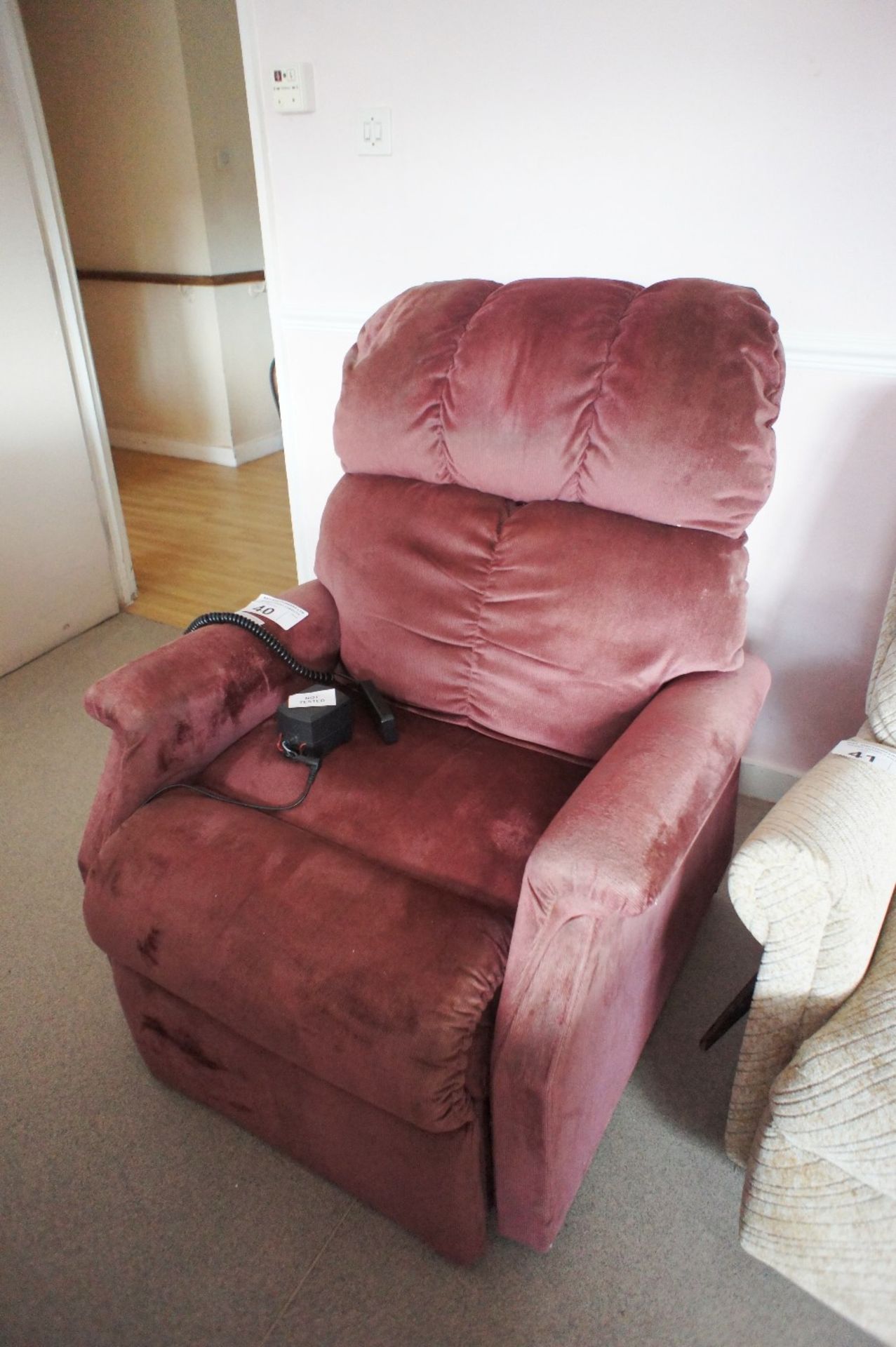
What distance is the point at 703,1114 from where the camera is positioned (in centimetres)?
126

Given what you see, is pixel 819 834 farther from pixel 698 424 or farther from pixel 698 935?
pixel 698 935

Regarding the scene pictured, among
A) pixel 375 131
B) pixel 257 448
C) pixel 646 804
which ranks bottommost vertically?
pixel 257 448

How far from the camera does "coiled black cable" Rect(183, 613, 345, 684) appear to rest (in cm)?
139

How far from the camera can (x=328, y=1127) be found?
1.06 metres

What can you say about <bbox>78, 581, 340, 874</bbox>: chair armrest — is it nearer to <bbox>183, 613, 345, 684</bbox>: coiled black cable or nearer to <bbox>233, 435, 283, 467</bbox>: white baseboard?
<bbox>183, 613, 345, 684</bbox>: coiled black cable

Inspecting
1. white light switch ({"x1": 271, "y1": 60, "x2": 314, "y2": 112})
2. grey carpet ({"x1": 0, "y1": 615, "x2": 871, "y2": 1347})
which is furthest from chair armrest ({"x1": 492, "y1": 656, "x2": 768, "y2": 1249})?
white light switch ({"x1": 271, "y1": 60, "x2": 314, "y2": 112})

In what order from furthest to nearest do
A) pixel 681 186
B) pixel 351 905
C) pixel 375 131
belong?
1. pixel 375 131
2. pixel 681 186
3. pixel 351 905

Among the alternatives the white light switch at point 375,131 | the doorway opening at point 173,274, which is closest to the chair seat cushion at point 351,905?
the white light switch at point 375,131

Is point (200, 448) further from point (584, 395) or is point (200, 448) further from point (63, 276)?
point (584, 395)

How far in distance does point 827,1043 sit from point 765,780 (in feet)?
3.55

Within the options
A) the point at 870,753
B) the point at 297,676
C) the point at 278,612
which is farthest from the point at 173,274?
the point at 870,753

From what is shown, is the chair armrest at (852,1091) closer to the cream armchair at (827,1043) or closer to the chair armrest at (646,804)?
the cream armchair at (827,1043)

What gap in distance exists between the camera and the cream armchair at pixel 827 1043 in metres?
0.89

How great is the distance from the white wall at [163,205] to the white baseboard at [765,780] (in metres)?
3.16
